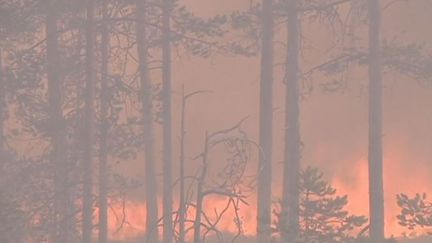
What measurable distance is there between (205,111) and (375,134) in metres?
21.8

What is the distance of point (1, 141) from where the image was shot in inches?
918

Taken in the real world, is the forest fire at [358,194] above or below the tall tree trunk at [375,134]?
below

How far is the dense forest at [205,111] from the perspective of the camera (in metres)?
19.0

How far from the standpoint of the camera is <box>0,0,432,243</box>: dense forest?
19047 millimetres

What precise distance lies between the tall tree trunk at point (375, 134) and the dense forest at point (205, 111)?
34 millimetres

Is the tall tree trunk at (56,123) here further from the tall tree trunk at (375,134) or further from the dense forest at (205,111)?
the tall tree trunk at (375,134)

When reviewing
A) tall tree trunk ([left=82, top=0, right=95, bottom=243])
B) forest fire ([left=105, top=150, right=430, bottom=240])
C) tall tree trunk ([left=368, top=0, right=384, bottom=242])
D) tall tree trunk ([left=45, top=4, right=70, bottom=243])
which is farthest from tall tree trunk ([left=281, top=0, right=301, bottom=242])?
forest fire ([left=105, top=150, right=430, bottom=240])

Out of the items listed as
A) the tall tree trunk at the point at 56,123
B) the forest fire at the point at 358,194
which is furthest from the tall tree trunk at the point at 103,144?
the forest fire at the point at 358,194

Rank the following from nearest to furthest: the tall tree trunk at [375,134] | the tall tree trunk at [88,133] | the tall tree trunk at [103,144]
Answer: the tall tree trunk at [88,133] < the tall tree trunk at [103,144] < the tall tree trunk at [375,134]

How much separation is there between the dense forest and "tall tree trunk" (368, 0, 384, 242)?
0.11 feet

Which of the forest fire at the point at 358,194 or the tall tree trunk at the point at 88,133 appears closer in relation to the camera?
the tall tree trunk at the point at 88,133

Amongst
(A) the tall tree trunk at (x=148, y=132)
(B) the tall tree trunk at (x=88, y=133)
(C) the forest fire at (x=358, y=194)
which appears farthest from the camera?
(C) the forest fire at (x=358, y=194)

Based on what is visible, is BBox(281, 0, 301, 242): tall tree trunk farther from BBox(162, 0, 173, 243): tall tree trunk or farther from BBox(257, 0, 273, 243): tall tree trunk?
BBox(162, 0, 173, 243): tall tree trunk

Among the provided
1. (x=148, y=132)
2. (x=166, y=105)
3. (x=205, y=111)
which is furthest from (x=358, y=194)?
(x=166, y=105)
